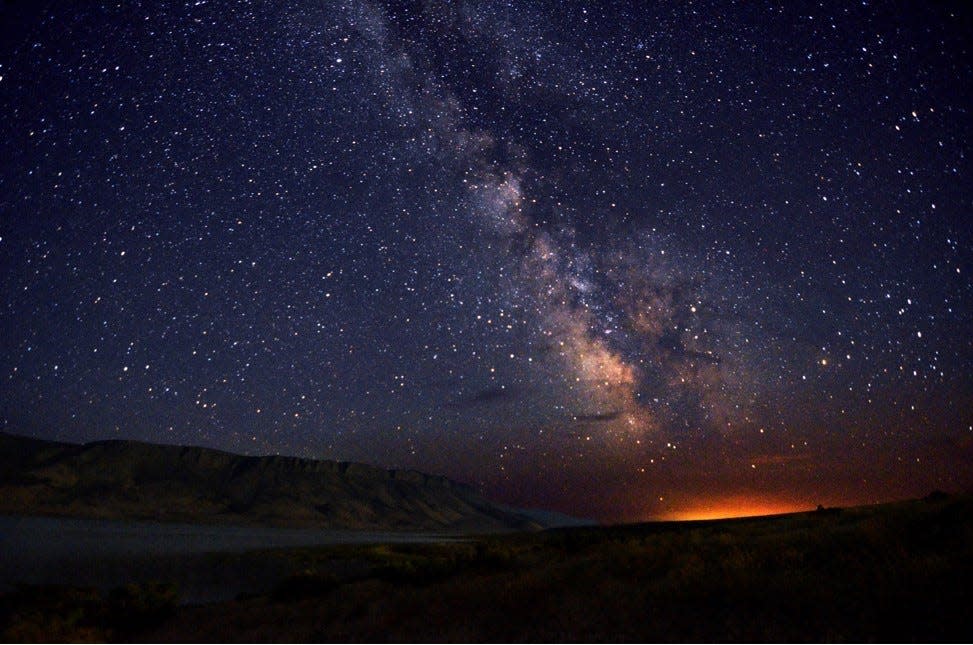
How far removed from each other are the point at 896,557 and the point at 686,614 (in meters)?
3.63

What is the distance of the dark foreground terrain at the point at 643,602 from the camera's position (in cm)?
630

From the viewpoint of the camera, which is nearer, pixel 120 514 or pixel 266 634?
pixel 266 634

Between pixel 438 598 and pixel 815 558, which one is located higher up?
pixel 815 558

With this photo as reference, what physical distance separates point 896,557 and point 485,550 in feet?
33.0

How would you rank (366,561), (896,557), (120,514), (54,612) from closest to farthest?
(896,557) < (54,612) < (366,561) < (120,514)

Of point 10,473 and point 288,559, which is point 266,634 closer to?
point 288,559

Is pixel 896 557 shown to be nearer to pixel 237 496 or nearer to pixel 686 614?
pixel 686 614

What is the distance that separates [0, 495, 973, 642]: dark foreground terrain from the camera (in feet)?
20.7

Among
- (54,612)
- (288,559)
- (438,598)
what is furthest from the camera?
(288,559)

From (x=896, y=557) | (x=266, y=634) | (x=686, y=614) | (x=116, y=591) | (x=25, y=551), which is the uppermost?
(x=896, y=557)

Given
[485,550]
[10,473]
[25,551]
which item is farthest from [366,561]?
[10,473]

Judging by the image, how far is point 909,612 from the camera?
6078 millimetres

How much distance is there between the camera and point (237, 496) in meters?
192

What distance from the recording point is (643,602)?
7.65m
